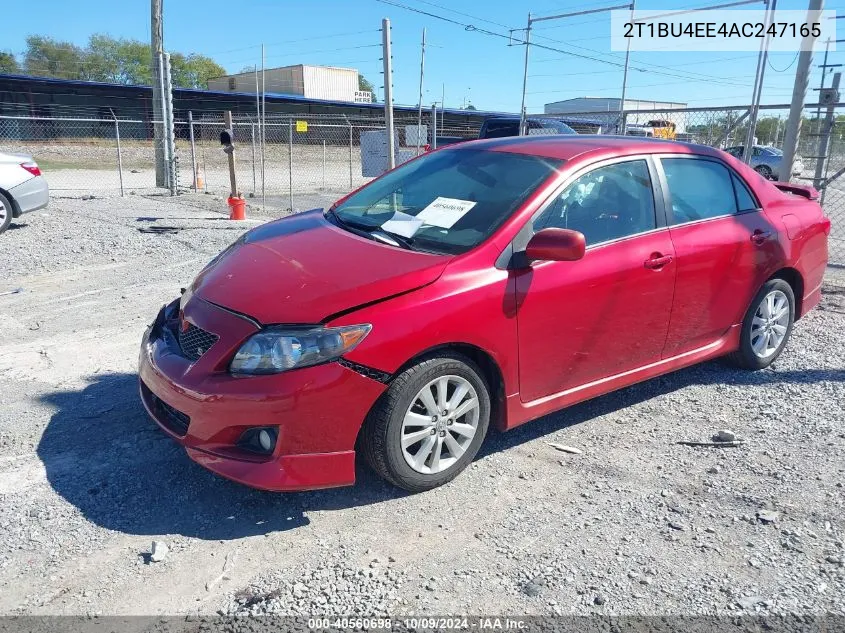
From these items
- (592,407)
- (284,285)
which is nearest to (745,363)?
(592,407)

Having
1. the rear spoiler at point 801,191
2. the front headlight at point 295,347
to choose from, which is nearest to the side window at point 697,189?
the rear spoiler at point 801,191

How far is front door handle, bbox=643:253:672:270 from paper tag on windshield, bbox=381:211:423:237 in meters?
1.36

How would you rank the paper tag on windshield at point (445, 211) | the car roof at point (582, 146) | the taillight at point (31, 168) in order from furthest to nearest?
the taillight at point (31, 168) → the car roof at point (582, 146) → the paper tag on windshield at point (445, 211)

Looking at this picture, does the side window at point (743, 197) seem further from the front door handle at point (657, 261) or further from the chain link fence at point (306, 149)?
the chain link fence at point (306, 149)

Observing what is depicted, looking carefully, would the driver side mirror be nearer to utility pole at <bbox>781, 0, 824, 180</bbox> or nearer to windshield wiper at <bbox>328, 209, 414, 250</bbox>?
windshield wiper at <bbox>328, 209, 414, 250</bbox>

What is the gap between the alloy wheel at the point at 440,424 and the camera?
3180 mm

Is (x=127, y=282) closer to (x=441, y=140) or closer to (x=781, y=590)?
(x=781, y=590)

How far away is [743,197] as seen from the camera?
4.73 metres

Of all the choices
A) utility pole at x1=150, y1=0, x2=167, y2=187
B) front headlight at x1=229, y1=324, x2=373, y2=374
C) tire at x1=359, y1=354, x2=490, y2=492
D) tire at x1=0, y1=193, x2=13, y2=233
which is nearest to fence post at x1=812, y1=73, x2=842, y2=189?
tire at x1=359, y1=354, x2=490, y2=492

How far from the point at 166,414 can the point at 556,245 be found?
213cm

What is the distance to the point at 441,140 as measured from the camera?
78.7 feet

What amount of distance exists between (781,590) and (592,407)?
71.7 inches

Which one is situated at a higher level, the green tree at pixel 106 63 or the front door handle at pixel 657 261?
the green tree at pixel 106 63

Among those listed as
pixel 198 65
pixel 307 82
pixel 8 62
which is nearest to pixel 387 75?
Result: pixel 307 82
